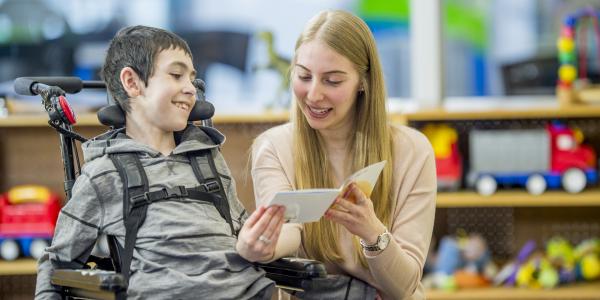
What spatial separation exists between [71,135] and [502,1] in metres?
3.35

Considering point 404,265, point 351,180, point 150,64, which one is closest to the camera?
point 351,180

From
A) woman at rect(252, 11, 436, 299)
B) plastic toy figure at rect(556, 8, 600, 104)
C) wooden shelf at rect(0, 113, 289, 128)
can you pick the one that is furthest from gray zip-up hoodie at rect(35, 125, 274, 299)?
plastic toy figure at rect(556, 8, 600, 104)

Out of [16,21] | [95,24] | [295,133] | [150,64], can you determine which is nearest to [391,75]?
[95,24]

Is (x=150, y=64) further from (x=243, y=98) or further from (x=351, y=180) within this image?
(x=243, y=98)

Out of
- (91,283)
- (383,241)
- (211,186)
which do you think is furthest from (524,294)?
(91,283)

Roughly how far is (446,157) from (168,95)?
2062mm

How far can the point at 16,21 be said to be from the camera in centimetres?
489

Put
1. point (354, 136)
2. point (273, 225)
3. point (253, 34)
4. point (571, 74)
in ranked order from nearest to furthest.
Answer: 1. point (273, 225)
2. point (354, 136)
3. point (571, 74)
4. point (253, 34)

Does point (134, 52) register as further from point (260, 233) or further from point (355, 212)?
point (355, 212)

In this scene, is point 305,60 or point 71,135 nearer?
point 71,135

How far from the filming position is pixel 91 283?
183 cm

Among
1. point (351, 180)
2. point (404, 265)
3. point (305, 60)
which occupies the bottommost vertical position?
point (404, 265)

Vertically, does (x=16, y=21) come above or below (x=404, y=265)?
above

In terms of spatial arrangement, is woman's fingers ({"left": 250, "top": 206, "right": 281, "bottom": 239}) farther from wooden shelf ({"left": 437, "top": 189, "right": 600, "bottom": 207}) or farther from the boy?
wooden shelf ({"left": 437, "top": 189, "right": 600, "bottom": 207})
